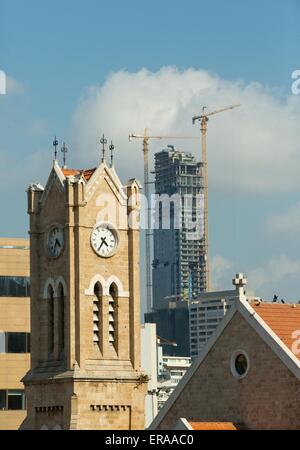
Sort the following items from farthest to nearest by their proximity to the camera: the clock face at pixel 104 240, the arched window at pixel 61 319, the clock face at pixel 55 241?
the clock face at pixel 55 241 → the arched window at pixel 61 319 → the clock face at pixel 104 240

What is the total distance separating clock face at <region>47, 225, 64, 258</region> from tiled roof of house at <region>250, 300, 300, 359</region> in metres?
21.1

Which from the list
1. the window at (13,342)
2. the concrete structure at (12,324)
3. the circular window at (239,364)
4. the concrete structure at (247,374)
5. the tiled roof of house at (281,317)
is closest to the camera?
Answer: the concrete structure at (247,374)

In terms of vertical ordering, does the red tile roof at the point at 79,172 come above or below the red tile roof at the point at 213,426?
above

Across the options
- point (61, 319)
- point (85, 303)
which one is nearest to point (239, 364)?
point (85, 303)

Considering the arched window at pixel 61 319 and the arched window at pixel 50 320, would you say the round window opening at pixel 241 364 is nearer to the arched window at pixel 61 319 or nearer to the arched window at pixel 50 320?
the arched window at pixel 61 319

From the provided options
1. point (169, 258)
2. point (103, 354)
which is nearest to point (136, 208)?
point (103, 354)

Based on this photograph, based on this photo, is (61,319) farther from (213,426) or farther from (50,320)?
(213,426)

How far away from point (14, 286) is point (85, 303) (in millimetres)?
15648

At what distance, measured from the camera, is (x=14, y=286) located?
313 ft

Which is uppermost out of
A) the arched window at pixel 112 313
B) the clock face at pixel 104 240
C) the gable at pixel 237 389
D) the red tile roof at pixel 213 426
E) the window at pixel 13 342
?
the clock face at pixel 104 240

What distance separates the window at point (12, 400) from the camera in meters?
95.6

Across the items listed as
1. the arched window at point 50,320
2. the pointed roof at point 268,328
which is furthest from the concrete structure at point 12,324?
the pointed roof at point 268,328

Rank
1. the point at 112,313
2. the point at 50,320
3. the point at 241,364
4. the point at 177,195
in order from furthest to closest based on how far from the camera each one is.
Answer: the point at 177,195
the point at 50,320
the point at 112,313
the point at 241,364
